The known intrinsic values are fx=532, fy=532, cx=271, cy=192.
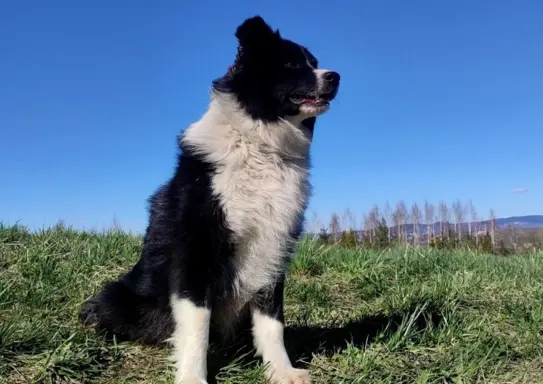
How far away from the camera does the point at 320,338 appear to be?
378cm

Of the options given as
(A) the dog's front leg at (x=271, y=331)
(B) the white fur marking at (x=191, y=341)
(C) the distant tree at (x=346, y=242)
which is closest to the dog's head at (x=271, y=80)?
(A) the dog's front leg at (x=271, y=331)

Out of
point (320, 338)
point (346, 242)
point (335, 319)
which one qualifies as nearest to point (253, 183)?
point (320, 338)

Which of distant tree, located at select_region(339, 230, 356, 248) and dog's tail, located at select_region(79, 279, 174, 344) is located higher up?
distant tree, located at select_region(339, 230, 356, 248)

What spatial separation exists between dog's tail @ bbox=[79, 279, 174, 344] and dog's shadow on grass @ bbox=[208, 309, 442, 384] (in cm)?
38

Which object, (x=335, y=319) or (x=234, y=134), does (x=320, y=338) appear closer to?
(x=335, y=319)

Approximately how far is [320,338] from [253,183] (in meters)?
1.40

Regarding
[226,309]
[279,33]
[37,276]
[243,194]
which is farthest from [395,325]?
[37,276]

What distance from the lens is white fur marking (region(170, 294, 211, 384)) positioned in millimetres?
2809

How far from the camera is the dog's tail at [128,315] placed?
3279mm

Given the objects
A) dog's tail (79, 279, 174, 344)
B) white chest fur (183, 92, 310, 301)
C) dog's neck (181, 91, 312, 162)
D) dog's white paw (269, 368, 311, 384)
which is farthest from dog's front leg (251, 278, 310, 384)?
dog's neck (181, 91, 312, 162)

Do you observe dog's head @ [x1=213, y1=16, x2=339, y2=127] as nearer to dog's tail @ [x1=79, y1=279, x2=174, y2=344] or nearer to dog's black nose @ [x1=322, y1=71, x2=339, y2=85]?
dog's black nose @ [x1=322, y1=71, x2=339, y2=85]

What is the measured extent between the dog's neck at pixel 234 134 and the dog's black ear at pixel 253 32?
375mm

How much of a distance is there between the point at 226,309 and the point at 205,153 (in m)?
0.94

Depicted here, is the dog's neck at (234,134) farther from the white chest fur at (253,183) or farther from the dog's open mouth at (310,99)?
the dog's open mouth at (310,99)
